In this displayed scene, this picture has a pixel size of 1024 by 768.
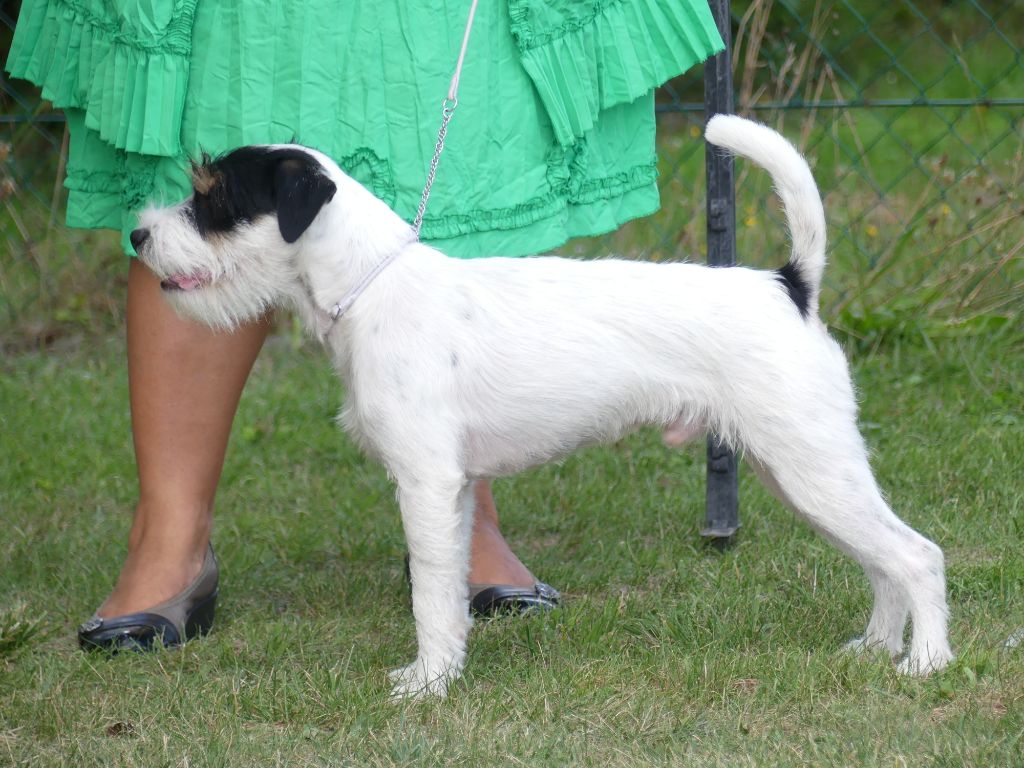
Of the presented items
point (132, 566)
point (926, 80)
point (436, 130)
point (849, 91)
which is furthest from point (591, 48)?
point (926, 80)

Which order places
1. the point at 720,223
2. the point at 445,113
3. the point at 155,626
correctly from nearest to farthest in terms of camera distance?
the point at 445,113 < the point at 155,626 < the point at 720,223

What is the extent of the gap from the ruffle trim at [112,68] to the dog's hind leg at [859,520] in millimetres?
1523

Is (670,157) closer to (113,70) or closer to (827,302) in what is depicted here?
(827,302)

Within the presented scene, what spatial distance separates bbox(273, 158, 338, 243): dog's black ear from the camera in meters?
2.81

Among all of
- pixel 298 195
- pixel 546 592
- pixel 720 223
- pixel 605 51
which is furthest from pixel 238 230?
pixel 720 223

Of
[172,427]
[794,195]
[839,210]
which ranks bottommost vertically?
[839,210]

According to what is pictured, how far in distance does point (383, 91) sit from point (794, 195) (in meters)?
0.96

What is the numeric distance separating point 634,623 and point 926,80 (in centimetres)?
714

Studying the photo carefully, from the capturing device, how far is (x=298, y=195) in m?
2.81

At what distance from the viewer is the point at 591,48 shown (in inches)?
129

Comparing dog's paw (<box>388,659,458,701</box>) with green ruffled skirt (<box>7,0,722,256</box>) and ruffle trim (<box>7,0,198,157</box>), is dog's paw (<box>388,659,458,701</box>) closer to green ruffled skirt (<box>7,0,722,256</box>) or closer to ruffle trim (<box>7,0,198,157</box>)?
green ruffled skirt (<box>7,0,722,256</box>)

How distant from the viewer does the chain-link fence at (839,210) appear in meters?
5.42

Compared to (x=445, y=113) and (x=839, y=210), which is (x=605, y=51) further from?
(x=839, y=210)

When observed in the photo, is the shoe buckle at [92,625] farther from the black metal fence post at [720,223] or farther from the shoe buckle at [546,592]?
the black metal fence post at [720,223]
